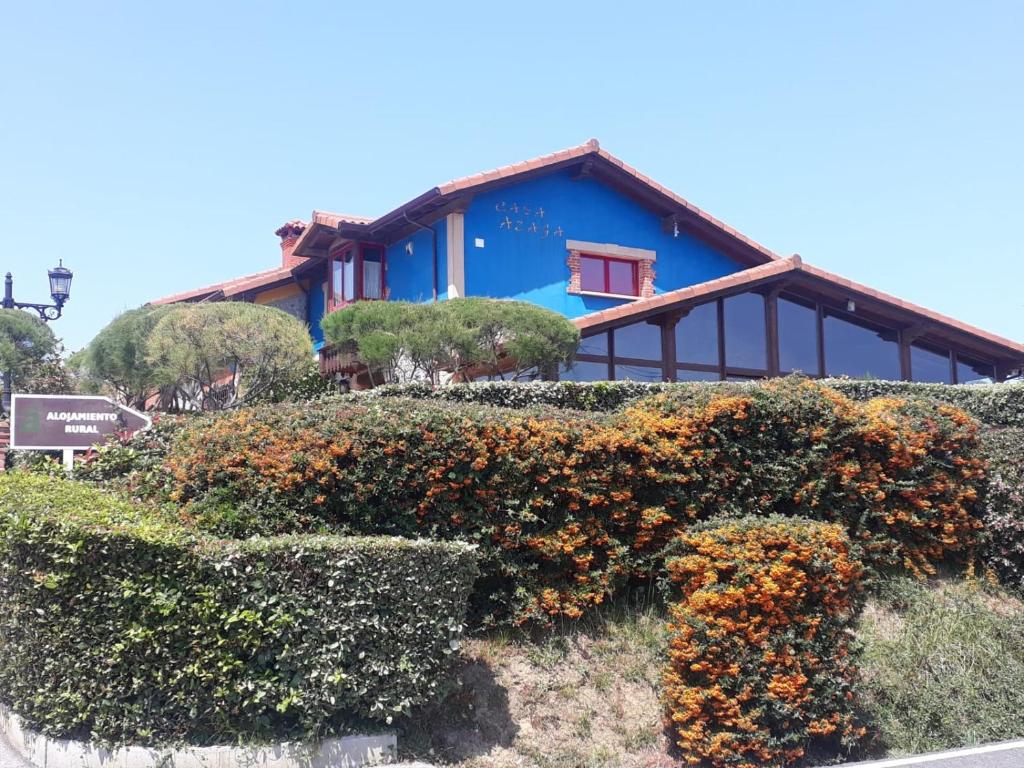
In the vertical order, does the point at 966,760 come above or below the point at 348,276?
below

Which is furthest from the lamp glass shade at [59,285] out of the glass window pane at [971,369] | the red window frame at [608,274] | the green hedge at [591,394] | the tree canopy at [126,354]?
the glass window pane at [971,369]

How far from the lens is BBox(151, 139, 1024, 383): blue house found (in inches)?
Answer: 721

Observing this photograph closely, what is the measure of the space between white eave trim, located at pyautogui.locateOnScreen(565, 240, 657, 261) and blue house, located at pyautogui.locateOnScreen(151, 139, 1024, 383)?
1.3 inches

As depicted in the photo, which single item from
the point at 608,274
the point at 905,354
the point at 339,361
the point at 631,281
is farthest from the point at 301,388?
the point at 905,354

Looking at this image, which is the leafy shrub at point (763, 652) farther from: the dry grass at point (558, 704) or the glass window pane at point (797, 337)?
the glass window pane at point (797, 337)

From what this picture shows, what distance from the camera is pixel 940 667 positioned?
26.0 ft

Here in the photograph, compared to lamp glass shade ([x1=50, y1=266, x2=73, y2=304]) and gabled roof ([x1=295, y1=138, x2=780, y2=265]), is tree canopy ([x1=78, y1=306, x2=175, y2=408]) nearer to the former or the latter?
lamp glass shade ([x1=50, y1=266, x2=73, y2=304])

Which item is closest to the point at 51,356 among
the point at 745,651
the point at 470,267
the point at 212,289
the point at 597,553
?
the point at 212,289

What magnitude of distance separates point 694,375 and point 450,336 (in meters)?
6.61

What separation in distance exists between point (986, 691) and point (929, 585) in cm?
161

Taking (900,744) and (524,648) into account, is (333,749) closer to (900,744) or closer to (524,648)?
(524,648)

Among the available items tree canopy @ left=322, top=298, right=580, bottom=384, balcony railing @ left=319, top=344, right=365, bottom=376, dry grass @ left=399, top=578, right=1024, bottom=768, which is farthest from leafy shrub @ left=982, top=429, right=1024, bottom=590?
balcony railing @ left=319, top=344, right=365, bottom=376

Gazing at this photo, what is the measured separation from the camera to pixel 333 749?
6.12 metres

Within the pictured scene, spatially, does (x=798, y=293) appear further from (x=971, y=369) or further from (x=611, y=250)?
(x=971, y=369)
